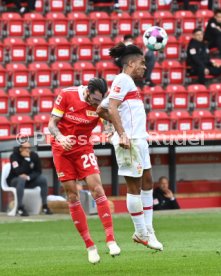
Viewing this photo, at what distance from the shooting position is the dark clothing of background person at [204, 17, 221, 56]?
22969 mm

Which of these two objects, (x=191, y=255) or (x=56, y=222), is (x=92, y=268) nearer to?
(x=191, y=255)

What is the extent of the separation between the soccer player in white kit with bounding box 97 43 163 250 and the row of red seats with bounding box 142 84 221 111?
11581 millimetres

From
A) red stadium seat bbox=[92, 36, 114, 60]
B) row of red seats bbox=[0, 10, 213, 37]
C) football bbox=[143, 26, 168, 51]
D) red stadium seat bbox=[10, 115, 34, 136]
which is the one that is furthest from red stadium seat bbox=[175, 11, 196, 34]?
football bbox=[143, 26, 168, 51]

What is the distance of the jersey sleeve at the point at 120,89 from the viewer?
10.0 metres

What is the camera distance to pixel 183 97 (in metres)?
22.2

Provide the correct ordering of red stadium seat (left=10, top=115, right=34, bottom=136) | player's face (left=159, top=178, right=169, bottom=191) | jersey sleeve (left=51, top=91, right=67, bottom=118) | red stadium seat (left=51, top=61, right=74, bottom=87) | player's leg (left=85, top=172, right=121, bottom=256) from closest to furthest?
1. player's leg (left=85, top=172, right=121, bottom=256)
2. jersey sleeve (left=51, top=91, right=67, bottom=118)
3. player's face (left=159, top=178, right=169, bottom=191)
4. red stadium seat (left=10, top=115, right=34, bottom=136)
5. red stadium seat (left=51, top=61, right=74, bottom=87)

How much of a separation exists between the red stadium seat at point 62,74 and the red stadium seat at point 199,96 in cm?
257

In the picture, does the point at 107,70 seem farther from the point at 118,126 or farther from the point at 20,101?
the point at 118,126

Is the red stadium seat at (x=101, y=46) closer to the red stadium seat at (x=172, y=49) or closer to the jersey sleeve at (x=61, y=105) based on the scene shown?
the red stadium seat at (x=172, y=49)

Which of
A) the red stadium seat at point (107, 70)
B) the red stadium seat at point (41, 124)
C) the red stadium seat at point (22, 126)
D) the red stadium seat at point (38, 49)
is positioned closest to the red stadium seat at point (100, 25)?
the red stadium seat at point (107, 70)

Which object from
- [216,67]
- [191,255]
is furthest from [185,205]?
[191,255]

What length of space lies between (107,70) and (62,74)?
1021 millimetres

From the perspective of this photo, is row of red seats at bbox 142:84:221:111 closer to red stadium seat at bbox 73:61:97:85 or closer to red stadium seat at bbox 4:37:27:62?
red stadium seat at bbox 73:61:97:85

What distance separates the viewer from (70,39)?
2348cm
